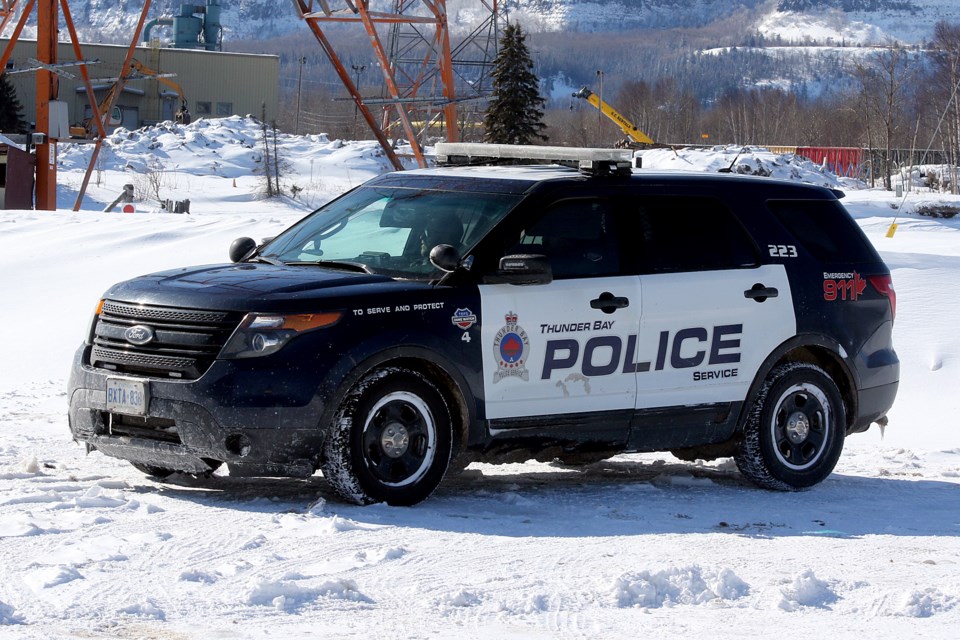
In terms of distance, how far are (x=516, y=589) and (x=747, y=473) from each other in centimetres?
305

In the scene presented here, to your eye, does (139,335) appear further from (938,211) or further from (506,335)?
(938,211)

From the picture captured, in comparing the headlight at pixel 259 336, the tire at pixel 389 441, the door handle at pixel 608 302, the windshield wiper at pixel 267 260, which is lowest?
the tire at pixel 389 441

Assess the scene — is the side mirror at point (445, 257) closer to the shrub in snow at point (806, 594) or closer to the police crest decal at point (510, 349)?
the police crest decal at point (510, 349)

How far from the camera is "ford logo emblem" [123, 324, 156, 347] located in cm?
672

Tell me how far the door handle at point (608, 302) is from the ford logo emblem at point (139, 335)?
7.22 ft


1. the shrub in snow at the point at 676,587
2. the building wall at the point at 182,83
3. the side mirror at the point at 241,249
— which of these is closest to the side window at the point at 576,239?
the side mirror at the point at 241,249

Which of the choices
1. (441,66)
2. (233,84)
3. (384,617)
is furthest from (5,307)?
(233,84)

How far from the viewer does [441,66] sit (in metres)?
35.8

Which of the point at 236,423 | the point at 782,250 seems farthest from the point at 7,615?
the point at 782,250

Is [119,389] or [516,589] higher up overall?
[119,389]

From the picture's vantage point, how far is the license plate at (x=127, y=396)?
6.65m

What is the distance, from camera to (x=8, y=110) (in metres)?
66.5

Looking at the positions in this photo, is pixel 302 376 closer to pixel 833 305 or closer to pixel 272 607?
pixel 272 607

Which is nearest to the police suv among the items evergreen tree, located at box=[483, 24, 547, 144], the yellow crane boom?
evergreen tree, located at box=[483, 24, 547, 144]
